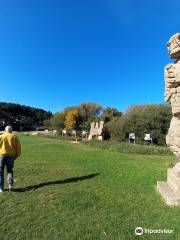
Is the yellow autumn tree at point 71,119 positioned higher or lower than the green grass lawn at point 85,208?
higher

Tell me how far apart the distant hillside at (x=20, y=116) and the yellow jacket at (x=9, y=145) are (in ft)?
236

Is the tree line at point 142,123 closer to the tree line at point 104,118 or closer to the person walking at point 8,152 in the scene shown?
the tree line at point 104,118

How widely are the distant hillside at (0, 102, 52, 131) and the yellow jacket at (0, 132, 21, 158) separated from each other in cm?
7207

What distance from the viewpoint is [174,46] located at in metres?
6.11

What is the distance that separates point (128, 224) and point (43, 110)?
100m

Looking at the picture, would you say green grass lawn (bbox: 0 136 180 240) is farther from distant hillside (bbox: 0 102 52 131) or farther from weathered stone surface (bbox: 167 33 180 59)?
distant hillside (bbox: 0 102 52 131)

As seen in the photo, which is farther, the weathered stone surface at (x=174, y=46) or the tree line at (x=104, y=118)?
the tree line at (x=104, y=118)

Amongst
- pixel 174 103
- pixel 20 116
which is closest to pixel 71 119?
pixel 20 116

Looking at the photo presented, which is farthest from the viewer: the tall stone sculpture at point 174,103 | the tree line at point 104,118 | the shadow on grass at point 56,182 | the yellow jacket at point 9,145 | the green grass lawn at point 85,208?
the tree line at point 104,118

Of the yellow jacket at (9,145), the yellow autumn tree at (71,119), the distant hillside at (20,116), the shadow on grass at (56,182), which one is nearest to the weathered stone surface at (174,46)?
the shadow on grass at (56,182)

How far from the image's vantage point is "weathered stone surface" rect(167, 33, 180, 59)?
5.97 metres

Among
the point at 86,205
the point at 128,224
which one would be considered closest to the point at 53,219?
the point at 86,205

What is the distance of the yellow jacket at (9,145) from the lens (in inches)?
302

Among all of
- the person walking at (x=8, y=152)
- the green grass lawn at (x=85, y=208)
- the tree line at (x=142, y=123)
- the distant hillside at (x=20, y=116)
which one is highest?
the distant hillside at (x=20, y=116)
